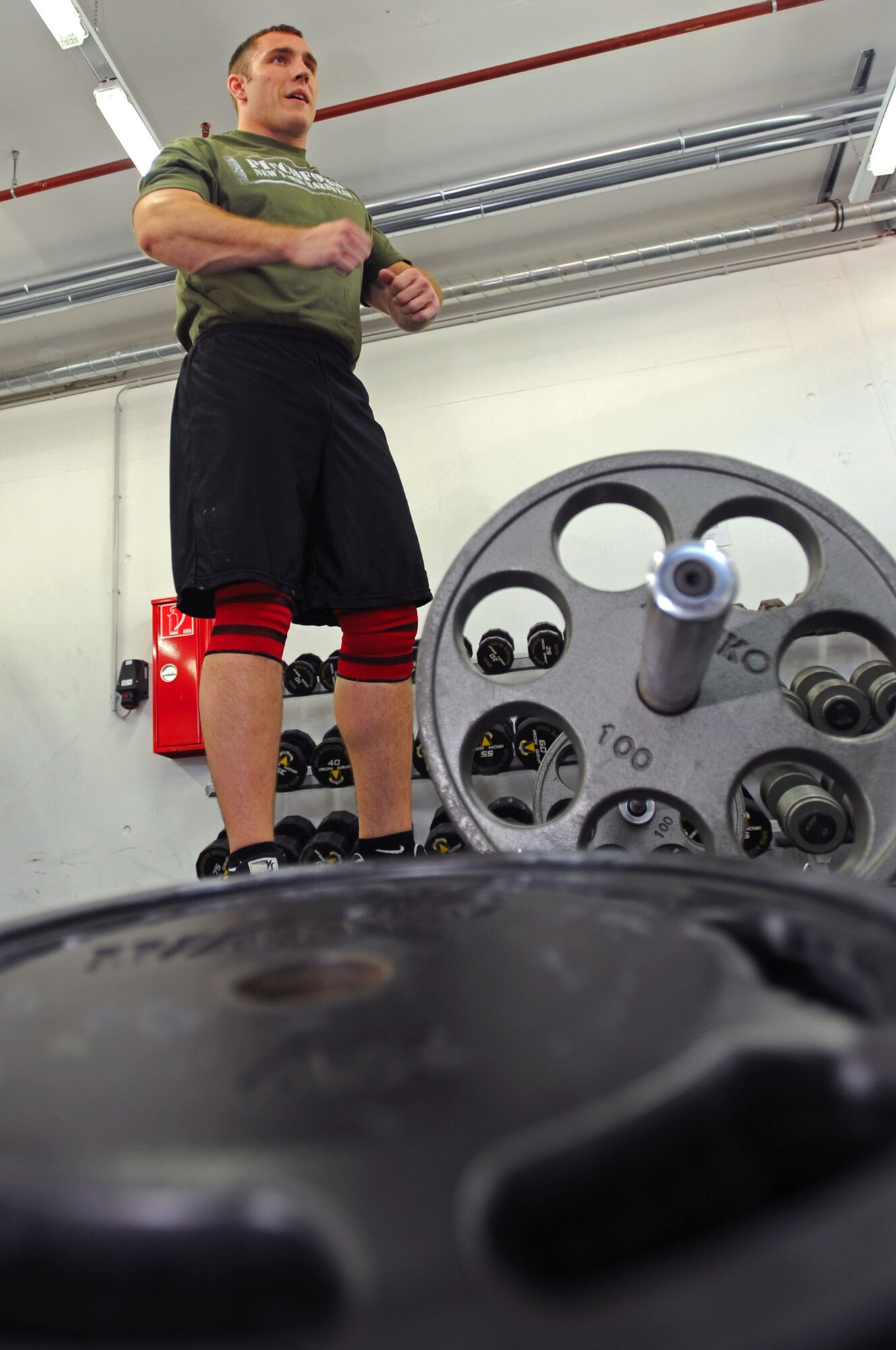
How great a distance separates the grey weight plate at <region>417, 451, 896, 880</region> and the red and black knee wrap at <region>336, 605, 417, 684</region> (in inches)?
19.1

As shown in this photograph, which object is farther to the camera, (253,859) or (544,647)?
(544,647)

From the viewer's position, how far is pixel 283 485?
1.26m

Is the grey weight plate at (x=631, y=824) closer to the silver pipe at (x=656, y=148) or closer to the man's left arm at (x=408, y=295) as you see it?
the man's left arm at (x=408, y=295)

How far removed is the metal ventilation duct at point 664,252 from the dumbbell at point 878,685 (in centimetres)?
174

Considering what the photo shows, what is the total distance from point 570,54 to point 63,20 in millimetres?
1483

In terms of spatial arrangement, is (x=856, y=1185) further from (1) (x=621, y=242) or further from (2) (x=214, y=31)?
(1) (x=621, y=242)

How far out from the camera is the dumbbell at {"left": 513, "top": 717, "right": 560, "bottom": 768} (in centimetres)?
267

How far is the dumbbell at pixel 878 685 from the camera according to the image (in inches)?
93.4

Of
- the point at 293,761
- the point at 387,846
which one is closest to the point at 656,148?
the point at 293,761

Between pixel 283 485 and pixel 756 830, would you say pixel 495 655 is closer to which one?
pixel 756 830

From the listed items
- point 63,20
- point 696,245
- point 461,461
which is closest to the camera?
point 63,20

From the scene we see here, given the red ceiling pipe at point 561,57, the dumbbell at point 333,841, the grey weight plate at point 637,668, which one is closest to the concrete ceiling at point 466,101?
the red ceiling pipe at point 561,57

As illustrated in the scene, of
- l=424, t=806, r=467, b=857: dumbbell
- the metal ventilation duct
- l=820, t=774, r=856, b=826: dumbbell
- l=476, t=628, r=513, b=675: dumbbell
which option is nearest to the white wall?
the metal ventilation duct

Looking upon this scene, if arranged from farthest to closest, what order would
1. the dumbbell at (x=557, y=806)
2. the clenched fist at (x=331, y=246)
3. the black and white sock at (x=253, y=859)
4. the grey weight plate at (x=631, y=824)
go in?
the dumbbell at (x=557, y=806) < the grey weight plate at (x=631, y=824) < the clenched fist at (x=331, y=246) < the black and white sock at (x=253, y=859)
